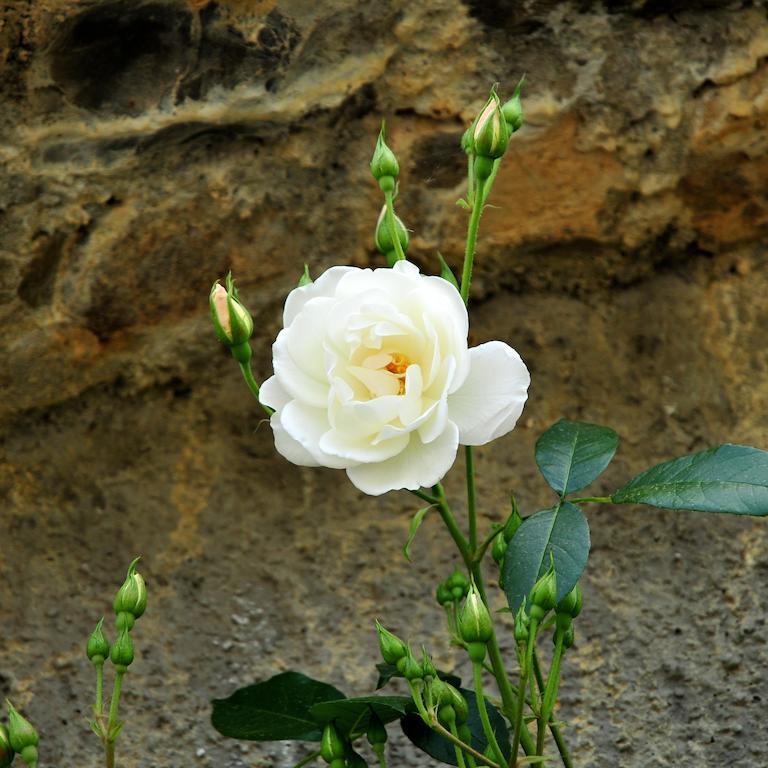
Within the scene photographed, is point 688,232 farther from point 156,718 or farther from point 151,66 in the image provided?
point 156,718

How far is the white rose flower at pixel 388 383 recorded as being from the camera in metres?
0.75

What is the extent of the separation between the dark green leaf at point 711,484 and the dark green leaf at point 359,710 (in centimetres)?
23

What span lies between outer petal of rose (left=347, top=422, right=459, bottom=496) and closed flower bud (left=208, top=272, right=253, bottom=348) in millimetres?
148

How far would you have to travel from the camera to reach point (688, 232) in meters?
1.44

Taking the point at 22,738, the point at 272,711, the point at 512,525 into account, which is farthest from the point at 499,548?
the point at 22,738

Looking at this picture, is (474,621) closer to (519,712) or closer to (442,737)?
(519,712)

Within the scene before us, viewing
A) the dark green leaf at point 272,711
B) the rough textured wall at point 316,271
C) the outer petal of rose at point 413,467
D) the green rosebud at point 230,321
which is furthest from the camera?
the rough textured wall at point 316,271

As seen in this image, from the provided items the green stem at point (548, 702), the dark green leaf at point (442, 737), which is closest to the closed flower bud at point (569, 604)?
the green stem at point (548, 702)

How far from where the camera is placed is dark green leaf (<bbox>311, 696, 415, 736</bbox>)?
88 cm

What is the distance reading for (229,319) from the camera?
84cm

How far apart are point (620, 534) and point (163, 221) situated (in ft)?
2.11

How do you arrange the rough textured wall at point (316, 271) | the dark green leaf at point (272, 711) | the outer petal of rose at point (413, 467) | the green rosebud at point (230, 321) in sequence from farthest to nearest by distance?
1. the rough textured wall at point (316, 271)
2. the dark green leaf at point (272, 711)
3. the green rosebud at point (230, 321)
4. the outer petal of rose at point (413, 467)

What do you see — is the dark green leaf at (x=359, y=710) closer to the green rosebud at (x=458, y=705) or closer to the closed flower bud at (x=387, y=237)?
the green rosebud at (x=458, y=705)

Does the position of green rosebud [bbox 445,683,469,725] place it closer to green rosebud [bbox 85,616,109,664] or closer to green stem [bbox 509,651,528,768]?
green stem [bbox 509,651,528,768]
